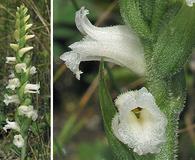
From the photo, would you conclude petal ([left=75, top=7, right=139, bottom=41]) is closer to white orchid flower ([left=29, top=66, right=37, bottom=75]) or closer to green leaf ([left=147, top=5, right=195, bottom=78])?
green leaf ([left=147, top=5, right=195, bottom=78])

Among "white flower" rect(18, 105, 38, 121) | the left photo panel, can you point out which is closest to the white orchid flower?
the left photo panel

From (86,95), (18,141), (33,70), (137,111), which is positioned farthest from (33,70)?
(86,95)

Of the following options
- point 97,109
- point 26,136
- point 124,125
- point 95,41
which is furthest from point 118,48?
point 97,109

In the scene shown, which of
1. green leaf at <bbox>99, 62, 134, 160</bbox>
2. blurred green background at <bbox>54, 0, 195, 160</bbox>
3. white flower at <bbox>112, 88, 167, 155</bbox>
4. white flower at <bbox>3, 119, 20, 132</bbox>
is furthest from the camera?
blurred green background at <bbox>54, 0, 195, 160</bbox>

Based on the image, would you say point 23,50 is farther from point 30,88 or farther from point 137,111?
point 137,111

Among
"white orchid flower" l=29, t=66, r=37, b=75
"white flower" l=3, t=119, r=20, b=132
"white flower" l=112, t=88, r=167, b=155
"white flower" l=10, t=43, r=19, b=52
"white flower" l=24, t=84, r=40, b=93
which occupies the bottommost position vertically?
"white flower" l=112, t=88, r=167, b=155
